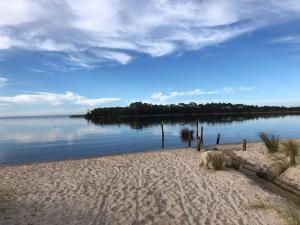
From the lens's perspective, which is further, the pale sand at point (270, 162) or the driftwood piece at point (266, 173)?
the pale sand at point (270, 162)

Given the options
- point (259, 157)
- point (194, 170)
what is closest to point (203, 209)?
point (194, 170)

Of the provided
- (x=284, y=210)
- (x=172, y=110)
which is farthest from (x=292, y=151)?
(x=172, y=110)

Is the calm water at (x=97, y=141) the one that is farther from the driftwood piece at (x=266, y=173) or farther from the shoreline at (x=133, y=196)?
the driftwood piece at (x=266, y=173)

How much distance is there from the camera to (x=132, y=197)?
452 inches

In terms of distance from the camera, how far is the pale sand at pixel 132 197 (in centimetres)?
940

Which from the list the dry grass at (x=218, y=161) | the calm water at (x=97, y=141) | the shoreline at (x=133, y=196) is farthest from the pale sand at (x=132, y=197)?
the calm water at (x=97, y=141)

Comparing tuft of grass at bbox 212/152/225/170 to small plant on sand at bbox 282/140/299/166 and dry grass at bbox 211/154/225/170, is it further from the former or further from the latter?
small plant on sand at bbox 282/140/299/166

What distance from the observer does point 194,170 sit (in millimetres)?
16188

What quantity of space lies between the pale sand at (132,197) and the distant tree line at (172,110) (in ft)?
461

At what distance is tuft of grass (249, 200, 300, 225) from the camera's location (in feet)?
27.1

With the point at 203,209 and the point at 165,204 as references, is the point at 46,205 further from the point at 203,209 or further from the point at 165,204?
the point at 203,209

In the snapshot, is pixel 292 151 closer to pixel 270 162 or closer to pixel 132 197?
pixel 270 162

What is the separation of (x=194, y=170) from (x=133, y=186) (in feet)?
13.5

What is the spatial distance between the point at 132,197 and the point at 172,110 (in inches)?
6264
